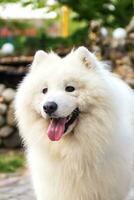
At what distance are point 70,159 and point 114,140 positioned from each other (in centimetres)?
39

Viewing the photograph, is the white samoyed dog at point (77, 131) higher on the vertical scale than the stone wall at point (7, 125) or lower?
lower

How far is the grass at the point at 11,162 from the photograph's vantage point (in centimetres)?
866

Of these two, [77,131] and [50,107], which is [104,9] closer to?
[77,131]

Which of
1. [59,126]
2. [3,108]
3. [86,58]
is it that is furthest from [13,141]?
[59,126]

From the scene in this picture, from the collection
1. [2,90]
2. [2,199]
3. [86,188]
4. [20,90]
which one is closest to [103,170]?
[86,188]

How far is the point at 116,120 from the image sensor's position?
4.82 metres

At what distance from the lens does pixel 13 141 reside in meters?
10.5

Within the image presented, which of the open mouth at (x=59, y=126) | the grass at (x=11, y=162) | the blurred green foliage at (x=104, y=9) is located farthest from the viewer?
the blurred green foliage at (x=104, y=9)

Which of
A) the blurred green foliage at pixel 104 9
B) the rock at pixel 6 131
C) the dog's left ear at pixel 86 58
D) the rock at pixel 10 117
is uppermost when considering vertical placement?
the blurred green foliage at pixel 104 9

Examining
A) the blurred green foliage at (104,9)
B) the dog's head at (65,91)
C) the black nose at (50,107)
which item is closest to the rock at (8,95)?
the blurred green foliage at (104,9)

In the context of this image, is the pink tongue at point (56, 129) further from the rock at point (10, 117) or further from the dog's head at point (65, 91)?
the rock at point (10, 117)

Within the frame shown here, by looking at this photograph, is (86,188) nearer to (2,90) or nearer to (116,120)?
(116,120)

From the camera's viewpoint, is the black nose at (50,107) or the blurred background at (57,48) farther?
the blurred background at (57,48)

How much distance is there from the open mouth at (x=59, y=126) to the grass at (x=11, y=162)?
3.98m
